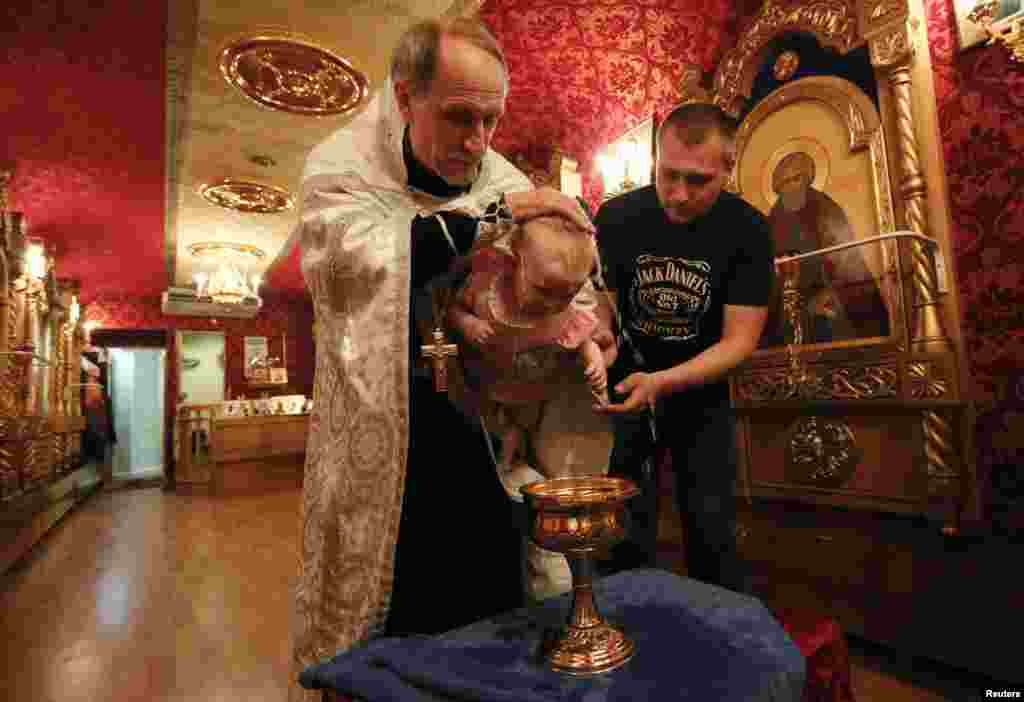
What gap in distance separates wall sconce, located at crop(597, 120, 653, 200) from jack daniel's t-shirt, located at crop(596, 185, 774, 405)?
6.78ft

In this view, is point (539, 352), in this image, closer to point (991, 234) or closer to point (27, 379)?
point (991, 234)

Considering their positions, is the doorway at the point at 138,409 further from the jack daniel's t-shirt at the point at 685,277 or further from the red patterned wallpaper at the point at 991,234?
the red patterned wallpaper at the point at 991,234

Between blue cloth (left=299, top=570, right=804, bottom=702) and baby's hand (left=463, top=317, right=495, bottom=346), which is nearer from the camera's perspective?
blue cloth (left=299, top=570, right=804, bottom=702)

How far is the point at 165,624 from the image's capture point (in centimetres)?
298

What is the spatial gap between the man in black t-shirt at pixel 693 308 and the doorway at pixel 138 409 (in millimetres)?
13598

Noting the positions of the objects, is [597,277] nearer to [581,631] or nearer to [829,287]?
Result: [581,631]

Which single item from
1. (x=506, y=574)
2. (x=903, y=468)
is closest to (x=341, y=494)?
(x=506, y=574)

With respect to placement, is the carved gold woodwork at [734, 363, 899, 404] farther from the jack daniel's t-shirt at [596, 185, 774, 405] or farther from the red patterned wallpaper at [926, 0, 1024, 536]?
the jack daniel's t-shirt at [596, 185, 774, 405]

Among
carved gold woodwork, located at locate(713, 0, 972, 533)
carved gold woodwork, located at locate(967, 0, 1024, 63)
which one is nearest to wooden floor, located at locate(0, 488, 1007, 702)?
carved gold woodwork, located at locate(713, 0, 972, 533)

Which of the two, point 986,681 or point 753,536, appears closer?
point 986,681

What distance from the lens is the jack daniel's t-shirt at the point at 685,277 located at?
5.34 feet

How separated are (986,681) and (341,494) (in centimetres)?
264

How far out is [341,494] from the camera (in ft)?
3.38

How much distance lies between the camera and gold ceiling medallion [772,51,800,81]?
298 centimetres
